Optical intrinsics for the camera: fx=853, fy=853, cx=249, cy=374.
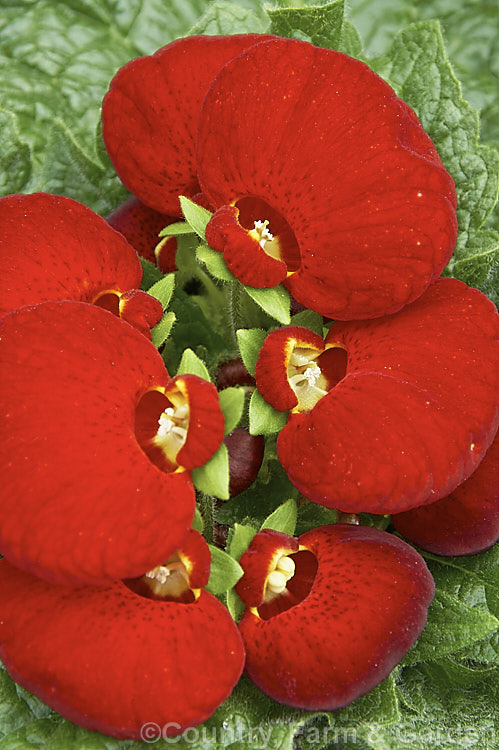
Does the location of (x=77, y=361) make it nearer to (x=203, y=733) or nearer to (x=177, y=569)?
(x=177, y=569)

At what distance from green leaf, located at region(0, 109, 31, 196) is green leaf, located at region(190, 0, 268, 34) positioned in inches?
12.5

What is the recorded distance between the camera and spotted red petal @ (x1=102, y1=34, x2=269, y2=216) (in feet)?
3.37

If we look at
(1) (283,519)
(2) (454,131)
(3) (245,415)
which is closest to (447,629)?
(1) (283,519)

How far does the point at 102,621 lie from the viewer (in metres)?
0.80

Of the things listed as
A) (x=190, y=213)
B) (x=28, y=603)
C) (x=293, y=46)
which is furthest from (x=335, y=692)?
(x=293, y=46)

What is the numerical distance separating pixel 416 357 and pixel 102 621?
41cm

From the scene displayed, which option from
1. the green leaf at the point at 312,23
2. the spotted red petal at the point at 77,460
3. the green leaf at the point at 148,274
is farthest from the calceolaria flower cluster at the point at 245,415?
the green leaf at the point at 312,23

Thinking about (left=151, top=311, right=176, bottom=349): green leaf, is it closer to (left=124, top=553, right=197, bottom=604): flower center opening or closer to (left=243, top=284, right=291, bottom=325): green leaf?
(left=243, top=284, right=291, bottom=325): green leaf

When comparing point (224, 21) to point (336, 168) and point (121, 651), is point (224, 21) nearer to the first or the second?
point (336, 168)

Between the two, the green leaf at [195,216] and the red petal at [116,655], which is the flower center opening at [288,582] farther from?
the green leaf at [195,216]

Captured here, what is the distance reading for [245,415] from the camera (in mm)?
1028

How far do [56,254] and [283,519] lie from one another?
1.24 feet

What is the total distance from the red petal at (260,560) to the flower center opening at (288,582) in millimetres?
10

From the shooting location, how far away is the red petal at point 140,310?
0.92 meters
